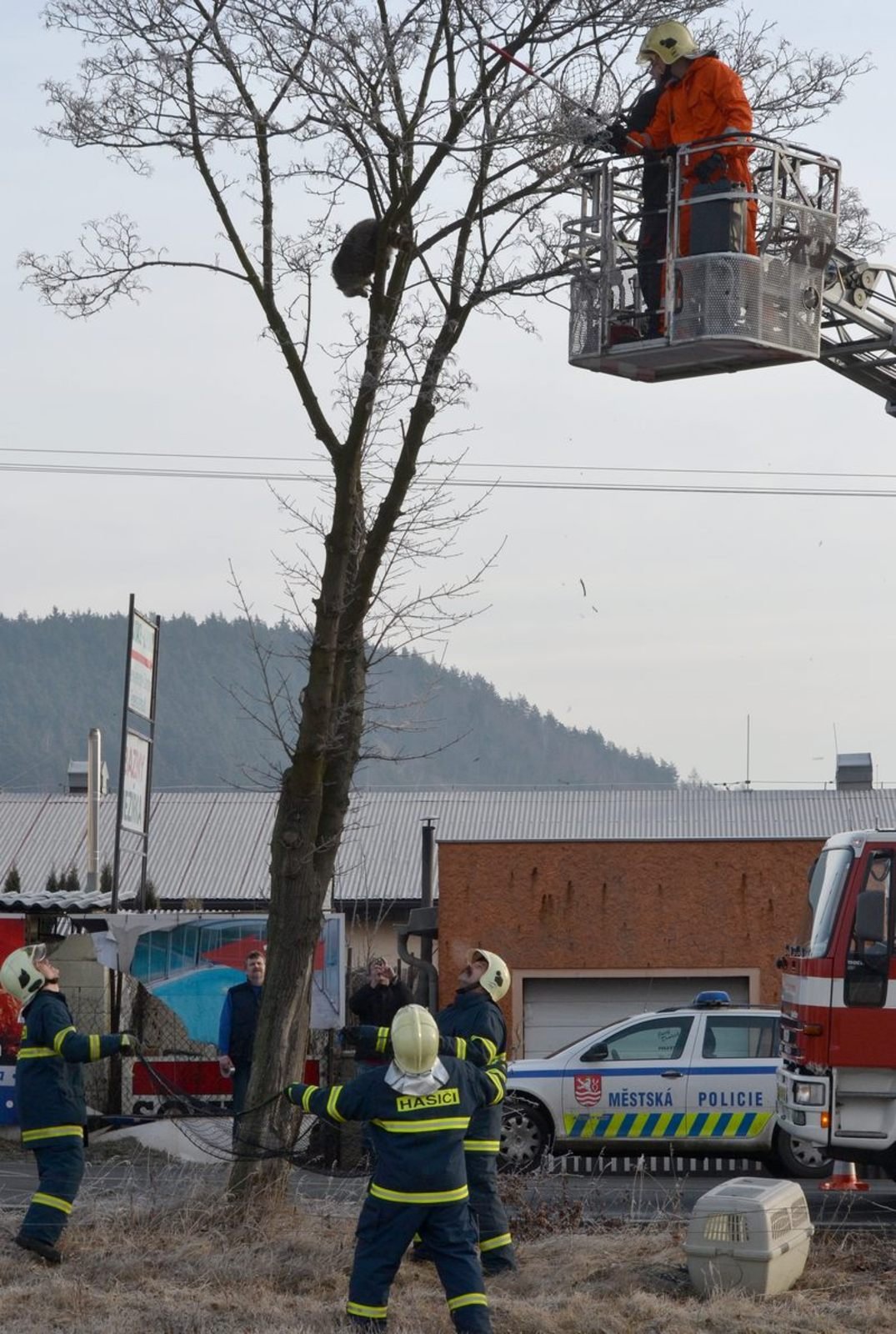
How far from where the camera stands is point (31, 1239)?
9.80 meters

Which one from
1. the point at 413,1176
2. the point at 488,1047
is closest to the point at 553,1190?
the point at 488,1047

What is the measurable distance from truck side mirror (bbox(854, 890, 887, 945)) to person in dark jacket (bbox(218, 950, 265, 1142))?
4.26 meters

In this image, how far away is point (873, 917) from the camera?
12.5 meters

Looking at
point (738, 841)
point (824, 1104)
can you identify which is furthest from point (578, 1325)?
point (738, 841)

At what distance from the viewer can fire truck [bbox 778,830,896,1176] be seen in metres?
12.3

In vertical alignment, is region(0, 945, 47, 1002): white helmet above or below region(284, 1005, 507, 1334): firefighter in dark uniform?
above

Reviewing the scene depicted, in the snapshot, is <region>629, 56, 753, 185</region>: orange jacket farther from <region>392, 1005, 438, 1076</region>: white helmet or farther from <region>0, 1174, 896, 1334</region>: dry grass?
<region>0, 1174, 896, 1334</region>: dry grass

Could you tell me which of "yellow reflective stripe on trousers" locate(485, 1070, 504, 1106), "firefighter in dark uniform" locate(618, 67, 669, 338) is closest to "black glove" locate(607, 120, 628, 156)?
"firefighter in dark uniform" locate(618, 67, 669, 338)

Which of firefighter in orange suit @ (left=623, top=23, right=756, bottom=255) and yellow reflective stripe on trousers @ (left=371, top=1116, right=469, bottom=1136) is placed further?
firefighter in orange suit @ (left=623, top=23, right=756, bottom=255)

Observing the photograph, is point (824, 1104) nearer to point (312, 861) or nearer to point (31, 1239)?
point (312, 861)

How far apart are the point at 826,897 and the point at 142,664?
8.66 m

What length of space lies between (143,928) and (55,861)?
27234 millimetres

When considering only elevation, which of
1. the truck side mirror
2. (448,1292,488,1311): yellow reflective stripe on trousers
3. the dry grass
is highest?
the truck side mirror

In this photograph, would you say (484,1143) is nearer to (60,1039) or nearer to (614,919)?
(60,1039)
